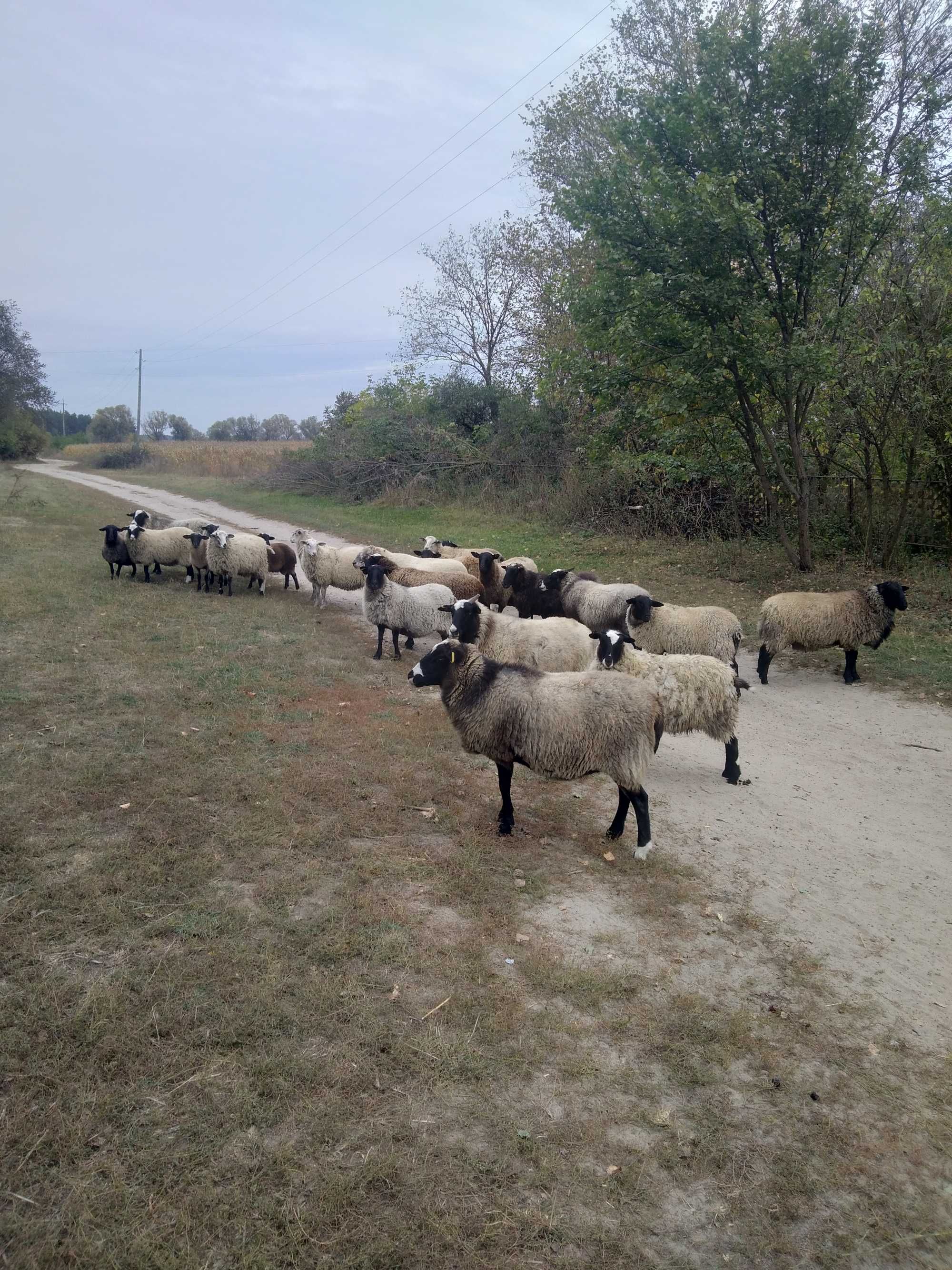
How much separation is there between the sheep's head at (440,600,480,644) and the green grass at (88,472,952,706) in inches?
193

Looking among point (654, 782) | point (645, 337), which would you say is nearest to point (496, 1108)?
point (654, 782)

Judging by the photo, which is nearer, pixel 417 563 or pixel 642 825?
pixel 642 825

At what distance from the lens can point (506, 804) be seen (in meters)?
6.19

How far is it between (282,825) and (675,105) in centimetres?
1343

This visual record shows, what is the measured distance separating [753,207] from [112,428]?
9204 cm

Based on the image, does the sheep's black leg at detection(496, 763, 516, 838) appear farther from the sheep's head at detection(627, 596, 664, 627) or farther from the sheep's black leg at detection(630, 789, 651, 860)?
the sheep's head at detection(627, 596, 664, 627)

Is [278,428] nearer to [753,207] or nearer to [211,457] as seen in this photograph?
[211,457]

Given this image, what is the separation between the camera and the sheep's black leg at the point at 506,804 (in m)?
6.17

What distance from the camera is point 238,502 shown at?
1258 inches

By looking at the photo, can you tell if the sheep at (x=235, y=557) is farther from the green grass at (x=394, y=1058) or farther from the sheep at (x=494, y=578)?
the green grass at (x=394, y=1058)

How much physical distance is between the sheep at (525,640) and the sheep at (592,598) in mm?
1639

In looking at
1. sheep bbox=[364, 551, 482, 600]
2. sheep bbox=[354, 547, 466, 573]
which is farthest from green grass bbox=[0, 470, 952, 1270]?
sheep bbox=[354, 547, 466, 573]

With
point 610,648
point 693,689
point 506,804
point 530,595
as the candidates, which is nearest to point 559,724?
point 506,804

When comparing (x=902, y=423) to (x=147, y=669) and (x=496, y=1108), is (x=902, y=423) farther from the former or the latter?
(x=496, y=1108)
